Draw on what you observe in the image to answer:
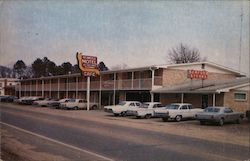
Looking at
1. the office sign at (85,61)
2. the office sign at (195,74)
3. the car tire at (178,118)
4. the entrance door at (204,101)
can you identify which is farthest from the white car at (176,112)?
the office sign at (195,74)

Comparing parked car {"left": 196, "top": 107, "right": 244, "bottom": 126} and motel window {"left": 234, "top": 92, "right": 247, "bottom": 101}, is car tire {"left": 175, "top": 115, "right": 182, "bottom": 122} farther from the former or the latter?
motel window {"left": 234, "top": 92, "right": 247, "bottom": 101}

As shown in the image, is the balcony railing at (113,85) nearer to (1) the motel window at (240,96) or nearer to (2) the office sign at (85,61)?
(1) the motel window at (240,96)

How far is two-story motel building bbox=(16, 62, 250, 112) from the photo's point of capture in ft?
84.5

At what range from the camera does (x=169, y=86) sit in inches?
1264

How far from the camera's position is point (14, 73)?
6.90 m

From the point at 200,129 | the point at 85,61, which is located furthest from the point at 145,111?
the point at 85,61

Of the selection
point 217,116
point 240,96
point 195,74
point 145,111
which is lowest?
point 145,111

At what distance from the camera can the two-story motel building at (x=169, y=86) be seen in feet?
84.5

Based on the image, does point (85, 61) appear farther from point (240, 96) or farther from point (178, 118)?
point (240, 96)

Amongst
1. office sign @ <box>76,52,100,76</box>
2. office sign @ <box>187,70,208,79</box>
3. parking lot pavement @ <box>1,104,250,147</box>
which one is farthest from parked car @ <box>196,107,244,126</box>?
office sign @ <box>187,70,208,79</box>

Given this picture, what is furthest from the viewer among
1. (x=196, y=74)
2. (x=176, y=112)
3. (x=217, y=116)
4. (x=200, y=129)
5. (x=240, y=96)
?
(x=196, y=74)

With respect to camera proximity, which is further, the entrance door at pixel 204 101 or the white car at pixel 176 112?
the entrance door at pixel 204 101

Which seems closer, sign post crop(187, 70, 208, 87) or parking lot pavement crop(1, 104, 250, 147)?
parking lot pavement crop(1, 104, 250, 147)

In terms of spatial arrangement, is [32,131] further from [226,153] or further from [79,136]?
[226,153]
